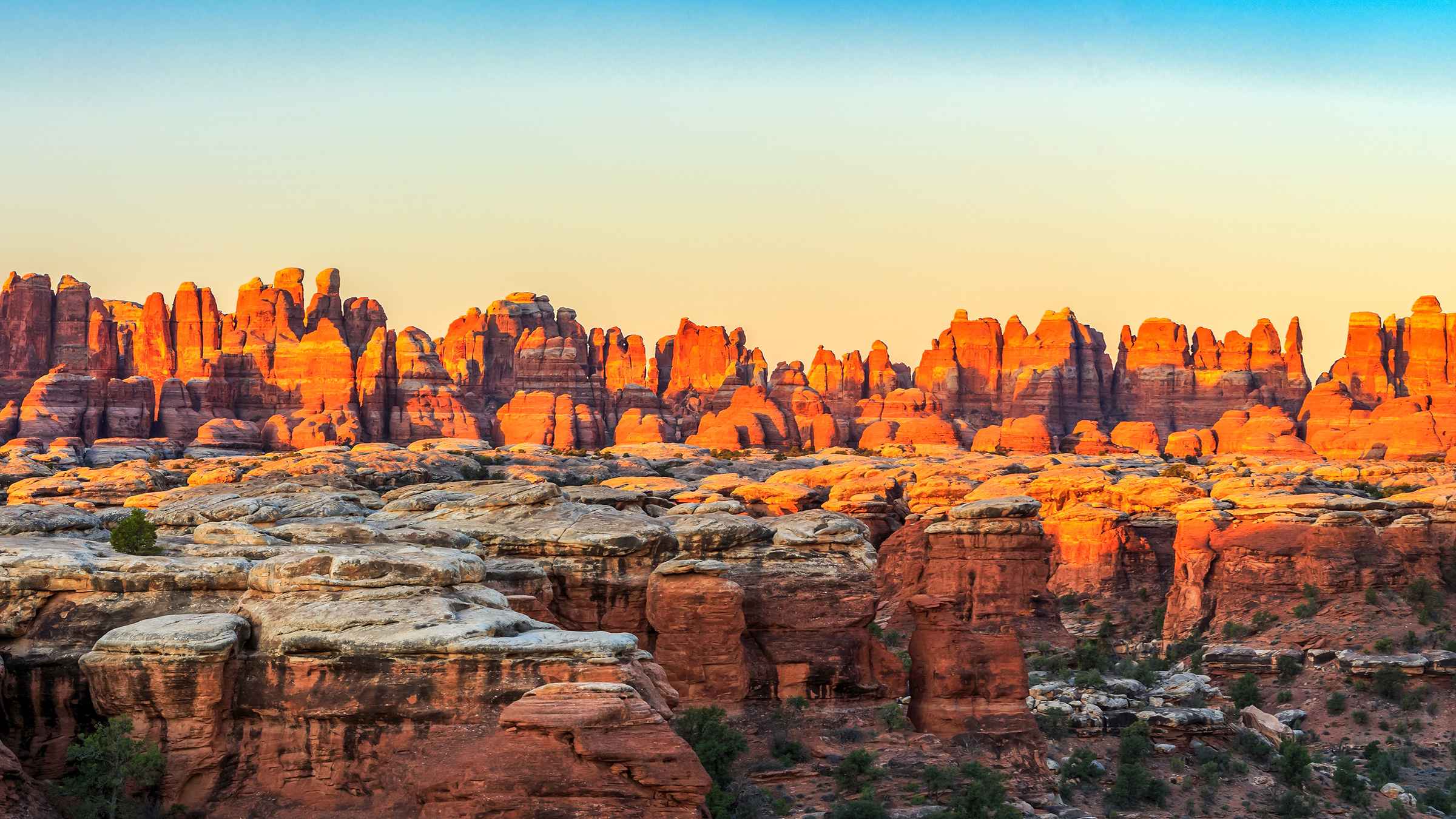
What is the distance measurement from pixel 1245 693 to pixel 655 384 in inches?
4578

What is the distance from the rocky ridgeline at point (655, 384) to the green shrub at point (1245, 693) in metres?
68.6

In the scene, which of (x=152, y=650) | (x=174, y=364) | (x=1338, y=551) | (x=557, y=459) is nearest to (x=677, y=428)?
(x=557, y=459)

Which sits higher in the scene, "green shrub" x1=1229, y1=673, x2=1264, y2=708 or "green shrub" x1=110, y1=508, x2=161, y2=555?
"green shrub" x1=110, y1=508, x2=161, y2=555

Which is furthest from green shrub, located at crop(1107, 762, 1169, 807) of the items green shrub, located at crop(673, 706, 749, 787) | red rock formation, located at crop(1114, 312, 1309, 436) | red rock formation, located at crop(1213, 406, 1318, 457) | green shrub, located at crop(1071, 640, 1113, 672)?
red rock formation, located at crop(1114, 312, 1309, 436)

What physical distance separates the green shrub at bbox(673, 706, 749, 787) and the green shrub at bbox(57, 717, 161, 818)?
1004cm

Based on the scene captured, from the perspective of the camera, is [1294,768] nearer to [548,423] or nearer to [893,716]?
[893,716]

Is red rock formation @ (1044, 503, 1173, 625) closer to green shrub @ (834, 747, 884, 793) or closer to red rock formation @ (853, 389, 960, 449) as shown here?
green shrub @ (834, 747, 884, 793)

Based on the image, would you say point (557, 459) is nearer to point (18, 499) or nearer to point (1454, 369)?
point (18, 499)

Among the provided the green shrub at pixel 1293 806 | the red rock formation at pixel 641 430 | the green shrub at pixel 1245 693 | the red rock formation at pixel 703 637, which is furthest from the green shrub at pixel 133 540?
the red rock formation at pixel 641 430

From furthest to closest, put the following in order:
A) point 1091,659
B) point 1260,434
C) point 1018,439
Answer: point 1260,434, point 1018,439, point 1091,659

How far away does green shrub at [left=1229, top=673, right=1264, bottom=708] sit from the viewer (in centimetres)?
4653

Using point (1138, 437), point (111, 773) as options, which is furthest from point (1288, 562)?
point (1138, 437)

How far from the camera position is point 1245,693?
4684cm

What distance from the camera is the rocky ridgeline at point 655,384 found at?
354 ft
